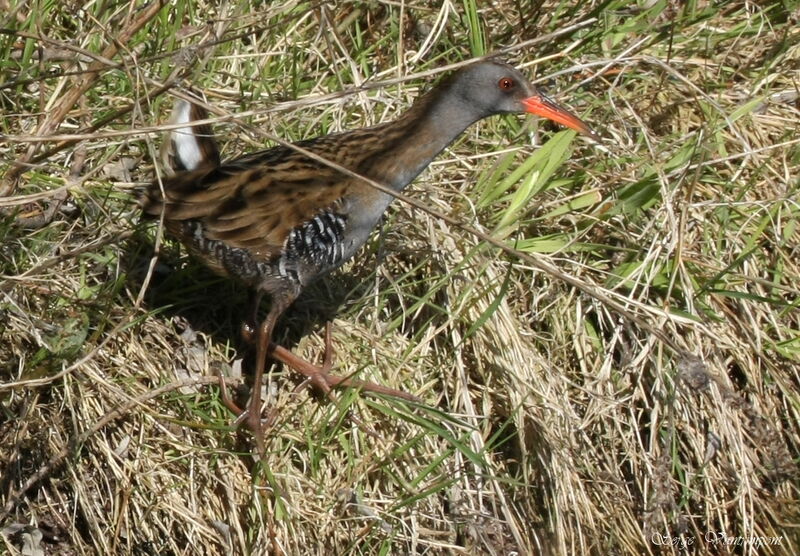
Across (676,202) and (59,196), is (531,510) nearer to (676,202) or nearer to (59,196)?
(676,202)

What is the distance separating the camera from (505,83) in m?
3.73

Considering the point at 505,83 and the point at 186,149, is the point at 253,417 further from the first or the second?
the point at 505,83

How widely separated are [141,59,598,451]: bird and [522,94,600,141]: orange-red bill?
5 cm

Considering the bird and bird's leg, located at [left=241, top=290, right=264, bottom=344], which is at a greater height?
the bird

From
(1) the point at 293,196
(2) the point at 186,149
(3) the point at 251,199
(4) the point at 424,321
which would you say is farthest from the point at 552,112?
(2) the point at 186,149

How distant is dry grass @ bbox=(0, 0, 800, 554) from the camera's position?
3.37 meters

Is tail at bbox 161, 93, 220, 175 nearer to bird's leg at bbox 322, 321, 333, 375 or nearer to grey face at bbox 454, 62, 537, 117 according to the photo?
bird's leg at bbox 322, 321, 333, 375

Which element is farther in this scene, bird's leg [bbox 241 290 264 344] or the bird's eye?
the bird's eye

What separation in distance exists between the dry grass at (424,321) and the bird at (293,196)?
0.16 metres

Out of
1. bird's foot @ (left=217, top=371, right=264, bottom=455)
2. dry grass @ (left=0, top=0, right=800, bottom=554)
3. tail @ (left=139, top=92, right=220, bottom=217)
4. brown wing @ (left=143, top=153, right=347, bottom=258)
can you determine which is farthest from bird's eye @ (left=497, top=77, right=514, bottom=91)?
bird's foot @ (left=217, top=371, right=264, bottom=455)

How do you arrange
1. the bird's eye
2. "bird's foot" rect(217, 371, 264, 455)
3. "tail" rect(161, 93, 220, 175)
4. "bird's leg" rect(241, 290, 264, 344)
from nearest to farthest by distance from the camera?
"bird's foot" rect(217, 371, 264, 455)
"tail" rect(161, 93, 220, 175)
"bird's leg" rect(241, 290, 264, 344)
the bird's eye

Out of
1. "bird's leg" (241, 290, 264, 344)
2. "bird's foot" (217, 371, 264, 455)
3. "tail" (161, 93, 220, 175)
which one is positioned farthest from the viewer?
"bird's leg" (241, 290, 264, 344)

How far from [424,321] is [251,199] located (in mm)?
712

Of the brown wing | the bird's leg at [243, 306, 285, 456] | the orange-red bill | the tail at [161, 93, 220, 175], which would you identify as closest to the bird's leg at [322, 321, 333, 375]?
the bird's leg at [243, 306, 285, 456]
